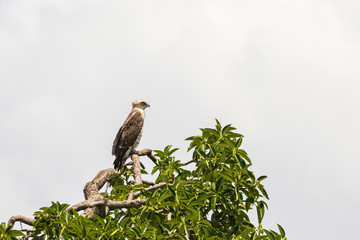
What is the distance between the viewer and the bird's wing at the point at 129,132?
14163mm

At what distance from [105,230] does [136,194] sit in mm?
1474

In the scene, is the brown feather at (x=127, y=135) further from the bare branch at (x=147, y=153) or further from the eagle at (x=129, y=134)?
the bare branch at (x=147, y=153)

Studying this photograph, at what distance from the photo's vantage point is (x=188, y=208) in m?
8.33

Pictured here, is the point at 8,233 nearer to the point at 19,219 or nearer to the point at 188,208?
the point at 19,219

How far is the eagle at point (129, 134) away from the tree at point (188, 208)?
3.43 meters

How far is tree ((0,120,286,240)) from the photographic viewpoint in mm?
8188

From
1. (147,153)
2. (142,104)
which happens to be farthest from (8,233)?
(142,104)

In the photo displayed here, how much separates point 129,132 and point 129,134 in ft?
0.39

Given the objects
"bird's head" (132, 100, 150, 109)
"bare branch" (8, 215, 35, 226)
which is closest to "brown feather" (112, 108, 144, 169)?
"bird's head" (132, 100, 150, 109)

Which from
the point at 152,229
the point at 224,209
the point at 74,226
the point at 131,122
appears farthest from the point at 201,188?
the point at 131,122

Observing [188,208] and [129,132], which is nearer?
[188,208]

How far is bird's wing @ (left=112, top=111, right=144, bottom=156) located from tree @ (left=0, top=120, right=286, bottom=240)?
4353 millimetres

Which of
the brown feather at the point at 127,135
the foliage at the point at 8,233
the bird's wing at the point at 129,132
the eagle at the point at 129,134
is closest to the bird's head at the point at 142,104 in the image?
the eagle at the point at 129,134

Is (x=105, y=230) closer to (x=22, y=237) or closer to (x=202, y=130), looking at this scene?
(x=22, y=237)
